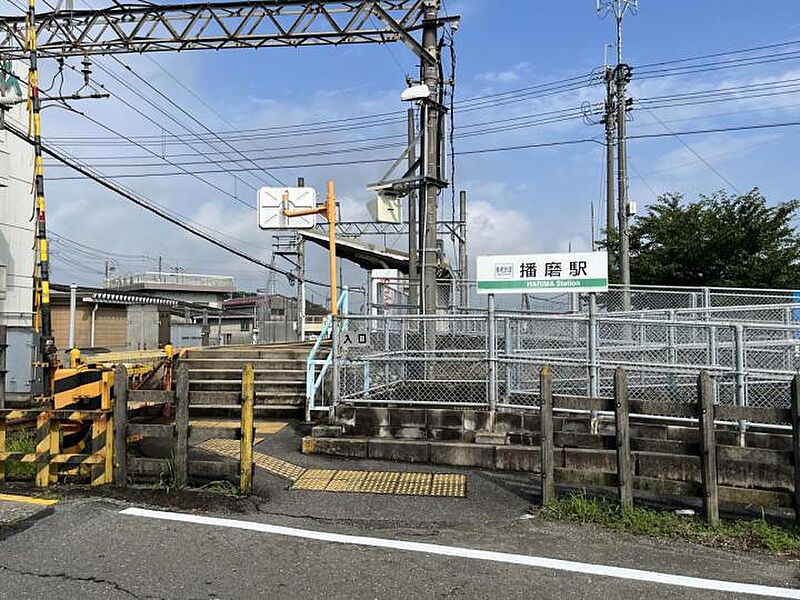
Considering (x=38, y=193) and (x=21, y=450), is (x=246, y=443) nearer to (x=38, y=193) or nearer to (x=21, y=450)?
(x=21, y=450)

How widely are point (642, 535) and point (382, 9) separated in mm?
11275

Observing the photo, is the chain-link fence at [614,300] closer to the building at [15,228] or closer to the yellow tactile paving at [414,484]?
the yellow tactile paving at [414,484]

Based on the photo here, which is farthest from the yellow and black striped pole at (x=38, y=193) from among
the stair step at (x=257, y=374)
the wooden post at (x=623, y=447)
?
the wooden post at (x=623, y=447)

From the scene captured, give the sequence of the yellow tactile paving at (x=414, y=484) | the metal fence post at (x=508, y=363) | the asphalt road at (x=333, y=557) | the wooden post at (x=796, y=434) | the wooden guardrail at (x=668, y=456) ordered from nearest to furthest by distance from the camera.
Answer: the asphalt road at (x=333, y=557), the wooden post at (x=796, y=434), the wooden guardrail at (x=668, y=456), the yellow tactile paving at (x=414, y=484), the metal fence post at (x=508, y=363)

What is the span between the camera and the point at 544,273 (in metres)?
8.64

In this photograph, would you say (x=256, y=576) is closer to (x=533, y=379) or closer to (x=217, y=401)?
(x=217, y=401)

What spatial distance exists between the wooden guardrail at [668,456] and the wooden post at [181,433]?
11.8 ft

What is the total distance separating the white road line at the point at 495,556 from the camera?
4.30m

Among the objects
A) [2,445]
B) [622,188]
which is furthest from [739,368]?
[622,188]

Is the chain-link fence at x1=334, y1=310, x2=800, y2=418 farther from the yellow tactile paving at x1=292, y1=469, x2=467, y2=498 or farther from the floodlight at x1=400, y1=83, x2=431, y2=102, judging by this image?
the floodlight at x1=400, y1=83, x2=431, y2=102

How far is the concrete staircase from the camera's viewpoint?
11094 mm

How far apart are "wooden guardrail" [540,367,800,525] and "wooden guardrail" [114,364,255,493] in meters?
2.94

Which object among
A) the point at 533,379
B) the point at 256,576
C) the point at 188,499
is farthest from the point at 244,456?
the point at 533,379

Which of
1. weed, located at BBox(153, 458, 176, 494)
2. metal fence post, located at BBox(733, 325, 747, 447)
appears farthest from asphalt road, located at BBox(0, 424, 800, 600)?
metal fence post, located at BBox(733, 325, 747, 447)
